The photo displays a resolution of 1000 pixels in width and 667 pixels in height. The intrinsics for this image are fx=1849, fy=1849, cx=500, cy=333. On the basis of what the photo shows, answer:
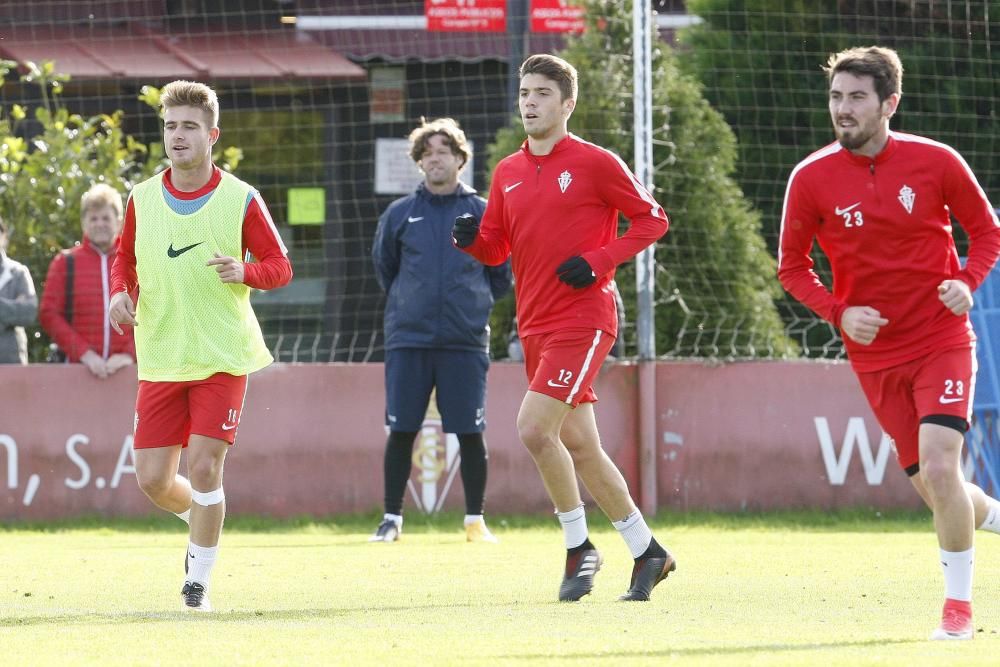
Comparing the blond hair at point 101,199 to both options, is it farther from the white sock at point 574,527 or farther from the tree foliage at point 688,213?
the white sock at point 574,527

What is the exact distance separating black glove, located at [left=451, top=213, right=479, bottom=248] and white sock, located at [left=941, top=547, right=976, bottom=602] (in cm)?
232

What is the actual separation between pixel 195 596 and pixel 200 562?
A: 130mm

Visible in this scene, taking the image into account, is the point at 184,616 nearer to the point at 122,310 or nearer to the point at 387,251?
the point at 122,310

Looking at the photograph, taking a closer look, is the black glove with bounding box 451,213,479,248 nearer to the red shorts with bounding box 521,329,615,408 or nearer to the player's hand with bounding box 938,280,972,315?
the red shorts with bounding box 521,329,615,408

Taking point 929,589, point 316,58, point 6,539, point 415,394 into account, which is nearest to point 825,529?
point 415,394

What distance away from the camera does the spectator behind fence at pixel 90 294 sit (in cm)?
1169

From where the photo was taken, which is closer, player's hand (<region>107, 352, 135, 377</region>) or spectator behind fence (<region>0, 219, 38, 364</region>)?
spectator behind fence (<region>0, 219, 38, 364</region>)

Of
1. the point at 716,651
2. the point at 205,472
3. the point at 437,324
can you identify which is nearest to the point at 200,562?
the point at 205,472

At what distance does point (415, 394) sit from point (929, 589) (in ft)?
12.7

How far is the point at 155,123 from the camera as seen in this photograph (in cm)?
1528

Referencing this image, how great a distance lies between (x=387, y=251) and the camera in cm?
1075

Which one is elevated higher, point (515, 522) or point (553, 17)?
point (553, 17)

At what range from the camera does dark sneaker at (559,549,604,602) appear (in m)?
7.16

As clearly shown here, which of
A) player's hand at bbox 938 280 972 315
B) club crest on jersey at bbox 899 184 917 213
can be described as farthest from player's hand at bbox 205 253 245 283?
player's hand at bbox 938 280 972 315
